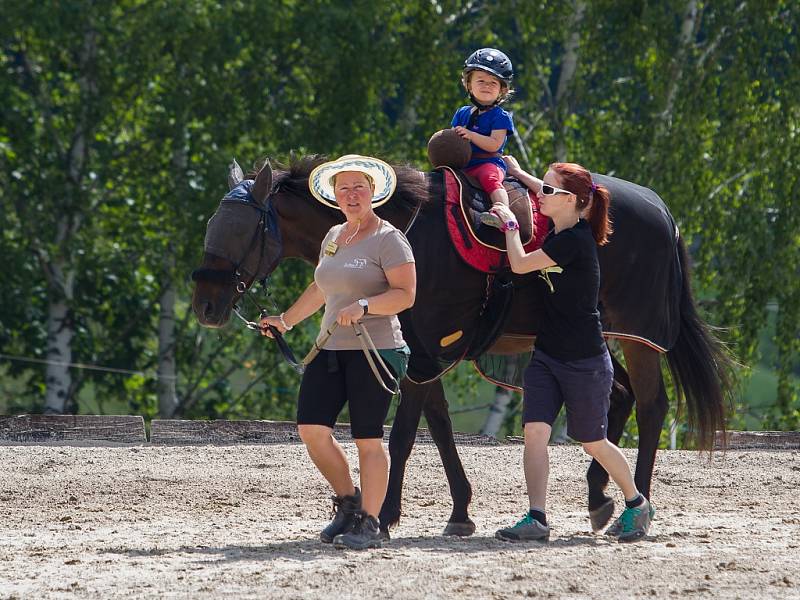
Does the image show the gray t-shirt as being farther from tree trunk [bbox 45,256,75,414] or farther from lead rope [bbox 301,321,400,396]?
tree trunk [bbox 45,256,75,414]

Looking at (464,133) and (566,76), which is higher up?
(566,76)

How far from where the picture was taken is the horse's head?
21.6 ft

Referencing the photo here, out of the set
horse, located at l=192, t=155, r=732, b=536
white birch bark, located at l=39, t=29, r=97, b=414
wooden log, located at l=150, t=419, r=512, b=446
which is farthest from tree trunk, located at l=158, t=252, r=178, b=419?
horse, located at l=192, t=155, r=732, b=536

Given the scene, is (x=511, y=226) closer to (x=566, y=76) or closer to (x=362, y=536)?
(x=362, y=536)

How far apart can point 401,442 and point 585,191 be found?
146cm

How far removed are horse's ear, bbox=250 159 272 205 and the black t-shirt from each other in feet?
4.27

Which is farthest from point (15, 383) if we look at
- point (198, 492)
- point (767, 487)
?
point (767, 487)

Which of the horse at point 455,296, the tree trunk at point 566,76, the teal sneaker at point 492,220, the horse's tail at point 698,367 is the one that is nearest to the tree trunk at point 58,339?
the tree trunk at point 566,76

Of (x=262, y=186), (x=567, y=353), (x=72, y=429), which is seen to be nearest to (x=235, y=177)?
(x=262, y=186)

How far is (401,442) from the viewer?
6.84 meters

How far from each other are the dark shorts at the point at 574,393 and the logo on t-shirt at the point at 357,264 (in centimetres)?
110

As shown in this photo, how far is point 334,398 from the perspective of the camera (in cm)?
612

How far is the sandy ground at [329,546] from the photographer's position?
5.33m

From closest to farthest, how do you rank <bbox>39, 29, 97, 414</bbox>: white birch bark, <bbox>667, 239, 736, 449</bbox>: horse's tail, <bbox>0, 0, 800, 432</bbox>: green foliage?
<bbox>667, 239, 736, 449</bbox>: horse's tail, <bbox>0, 0, 800, 432</bbox>: green foliage, <bbox>39, 29, 97, 414</bbox>: white birch bark
